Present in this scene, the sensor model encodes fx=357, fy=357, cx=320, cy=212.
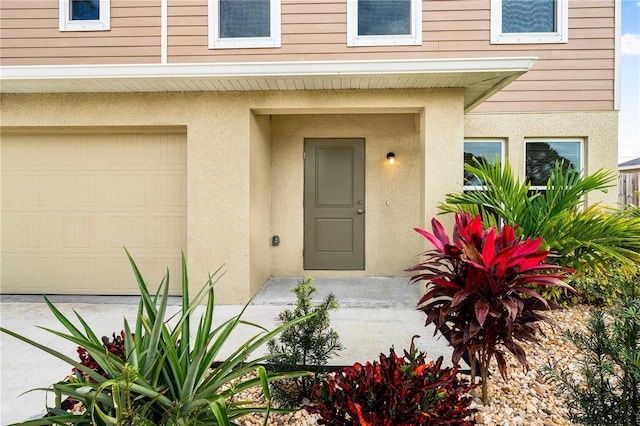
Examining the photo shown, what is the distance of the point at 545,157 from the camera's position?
5.61m

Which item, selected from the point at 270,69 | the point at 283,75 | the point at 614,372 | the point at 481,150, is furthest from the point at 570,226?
the point at 270,69

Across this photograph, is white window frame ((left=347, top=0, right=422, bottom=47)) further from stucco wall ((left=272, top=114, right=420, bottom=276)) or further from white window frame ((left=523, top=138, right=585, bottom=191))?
white window frame ((left=523, top=138, right=585, bottom=191))

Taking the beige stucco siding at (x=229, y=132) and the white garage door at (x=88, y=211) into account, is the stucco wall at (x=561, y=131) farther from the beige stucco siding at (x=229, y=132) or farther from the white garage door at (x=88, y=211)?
the white garage door at (x=88, y=211)

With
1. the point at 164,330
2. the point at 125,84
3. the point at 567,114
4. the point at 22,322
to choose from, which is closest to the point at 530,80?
the point at 567,114

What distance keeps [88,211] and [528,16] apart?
714 centimetres

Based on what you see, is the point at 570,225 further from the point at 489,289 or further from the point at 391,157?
the point at 391,157

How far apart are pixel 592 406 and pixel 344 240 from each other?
14.3 ft

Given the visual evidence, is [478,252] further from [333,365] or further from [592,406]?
[333,365]

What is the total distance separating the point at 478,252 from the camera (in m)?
2.08

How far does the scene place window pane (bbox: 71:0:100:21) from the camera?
18.4ft

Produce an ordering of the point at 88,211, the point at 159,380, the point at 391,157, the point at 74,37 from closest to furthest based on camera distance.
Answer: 1. the point at 159,380
2. the point at 88,211
3. the point at 74,37
4. the point at 391,157

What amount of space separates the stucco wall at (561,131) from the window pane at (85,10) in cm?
607

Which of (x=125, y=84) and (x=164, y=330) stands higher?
(x=125, y=84)

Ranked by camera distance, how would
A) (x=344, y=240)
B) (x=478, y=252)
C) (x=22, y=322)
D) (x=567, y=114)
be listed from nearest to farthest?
(x=478, y=252) → (x=22, y=322) → (x=567, y=114) → (x=344, y=240)
